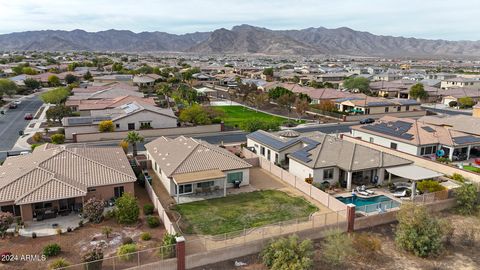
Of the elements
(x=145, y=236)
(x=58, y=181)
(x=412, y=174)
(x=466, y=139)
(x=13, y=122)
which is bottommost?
(x=145, y=236)

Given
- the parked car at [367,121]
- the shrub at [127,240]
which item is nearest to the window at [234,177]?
the shrub at [127,240]

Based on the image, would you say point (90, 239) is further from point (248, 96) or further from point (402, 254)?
point (248, 96)

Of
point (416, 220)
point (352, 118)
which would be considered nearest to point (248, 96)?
point (352, 118)

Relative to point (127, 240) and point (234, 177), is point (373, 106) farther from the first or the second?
point (127, 240)

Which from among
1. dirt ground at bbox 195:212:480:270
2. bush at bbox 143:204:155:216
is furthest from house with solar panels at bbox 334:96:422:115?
bush at bbox 143:204:155:216

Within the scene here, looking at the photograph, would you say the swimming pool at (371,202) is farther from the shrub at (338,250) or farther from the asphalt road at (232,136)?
the asphalt road at (232,136)

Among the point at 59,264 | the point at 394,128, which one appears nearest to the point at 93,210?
the point at 59,264
